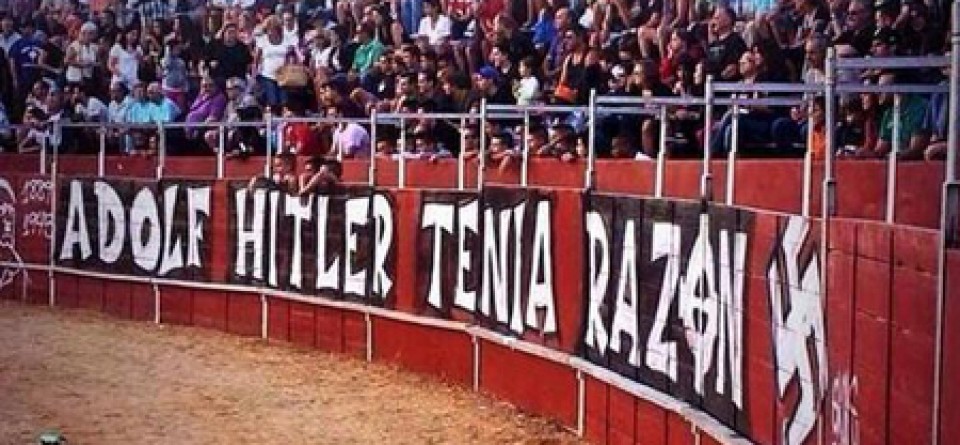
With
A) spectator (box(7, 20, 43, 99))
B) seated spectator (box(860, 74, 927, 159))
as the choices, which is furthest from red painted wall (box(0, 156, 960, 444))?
spectator (box(7, 20, 43, 99))

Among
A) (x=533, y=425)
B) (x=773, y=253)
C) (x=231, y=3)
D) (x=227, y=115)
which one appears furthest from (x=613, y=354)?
(x=231, y=3)

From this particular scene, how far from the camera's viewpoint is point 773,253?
298 inches

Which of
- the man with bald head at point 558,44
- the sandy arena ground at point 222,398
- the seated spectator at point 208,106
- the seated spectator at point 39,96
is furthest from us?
the seated spectator at point 39,96

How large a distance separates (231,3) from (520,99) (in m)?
8.98

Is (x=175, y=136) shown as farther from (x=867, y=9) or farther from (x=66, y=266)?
(x=867, y=9)

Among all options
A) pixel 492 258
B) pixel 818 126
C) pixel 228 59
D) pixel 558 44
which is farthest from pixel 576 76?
pixel 228 59

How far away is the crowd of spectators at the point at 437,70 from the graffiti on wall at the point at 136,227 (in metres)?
0.69

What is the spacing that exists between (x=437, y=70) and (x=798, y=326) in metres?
10.8

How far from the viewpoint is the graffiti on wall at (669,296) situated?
330 inches

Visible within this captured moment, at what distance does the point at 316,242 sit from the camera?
1678cm

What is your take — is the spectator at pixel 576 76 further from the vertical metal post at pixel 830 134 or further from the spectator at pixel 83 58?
the spectator at pixel 83 58

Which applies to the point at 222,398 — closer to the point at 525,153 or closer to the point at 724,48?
the point at 525,153

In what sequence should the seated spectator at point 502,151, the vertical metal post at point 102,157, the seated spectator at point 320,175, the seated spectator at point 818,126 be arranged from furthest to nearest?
1. the vertical metal post at point 102,157
2. the seated spectator at point 320,175
3. the seated spectator at point 502,151
4. the seated spectator at point 818,126

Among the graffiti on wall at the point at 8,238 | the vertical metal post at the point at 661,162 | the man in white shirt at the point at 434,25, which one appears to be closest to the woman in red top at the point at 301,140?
the man in white shirt at the point at 434,25
